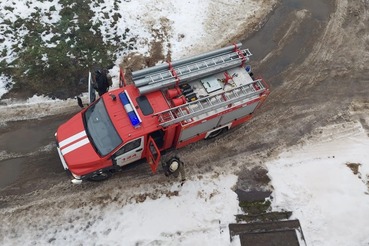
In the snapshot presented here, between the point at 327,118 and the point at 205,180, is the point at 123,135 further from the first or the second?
the point at 327,118

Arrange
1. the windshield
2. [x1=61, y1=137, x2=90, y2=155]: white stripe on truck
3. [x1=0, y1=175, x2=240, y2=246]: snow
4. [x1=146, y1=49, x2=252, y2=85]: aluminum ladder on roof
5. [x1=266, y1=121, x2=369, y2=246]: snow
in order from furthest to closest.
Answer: [x1=266, y1=121, x2=369, y2=246]: snow < [x1=146, y1=49, x2=252, y2=85]: aluminum ladder on roof < [x1=0, y1=175, x2=240, y2=246]: snow < [x1=61, y1=137, x2=90, y2=155]: white stripe on truck < the windshield

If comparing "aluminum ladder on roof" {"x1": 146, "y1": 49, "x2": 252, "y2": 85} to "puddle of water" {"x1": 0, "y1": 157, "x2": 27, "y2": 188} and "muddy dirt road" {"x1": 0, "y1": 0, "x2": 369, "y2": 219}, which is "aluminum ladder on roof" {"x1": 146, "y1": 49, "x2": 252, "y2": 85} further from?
"puddle of water" {"x1": 0, "y1": 157, "x2": 27, "y2": 188}

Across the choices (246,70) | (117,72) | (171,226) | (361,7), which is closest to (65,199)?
(171,226)

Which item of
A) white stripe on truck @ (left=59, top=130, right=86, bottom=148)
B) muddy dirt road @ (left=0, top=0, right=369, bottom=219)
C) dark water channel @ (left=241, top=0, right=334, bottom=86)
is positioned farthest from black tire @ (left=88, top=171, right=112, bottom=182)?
dark water channel @ (left=241, top=0, right=334, bottom=86)

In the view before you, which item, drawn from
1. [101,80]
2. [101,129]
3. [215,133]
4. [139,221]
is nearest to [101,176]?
[101,129]

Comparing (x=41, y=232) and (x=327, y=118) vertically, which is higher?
(x=41, y=232)

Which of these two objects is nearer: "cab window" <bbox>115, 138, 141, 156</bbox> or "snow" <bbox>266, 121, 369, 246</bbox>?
"cab window" <bbox>115, 138, 141, 156</bbox>

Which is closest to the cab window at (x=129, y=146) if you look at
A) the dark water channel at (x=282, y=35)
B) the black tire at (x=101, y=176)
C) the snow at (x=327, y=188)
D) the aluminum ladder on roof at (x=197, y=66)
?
the black tire at (x=101, y=176)

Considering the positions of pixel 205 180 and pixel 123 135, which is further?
pixel 205 180
